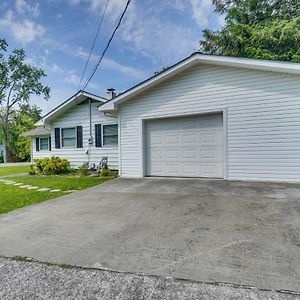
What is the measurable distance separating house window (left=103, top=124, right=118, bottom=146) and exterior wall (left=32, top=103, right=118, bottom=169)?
210mm

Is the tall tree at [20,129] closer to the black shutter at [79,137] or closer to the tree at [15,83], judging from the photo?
the tree at [15,83]

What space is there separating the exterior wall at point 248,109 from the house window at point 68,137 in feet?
19.3

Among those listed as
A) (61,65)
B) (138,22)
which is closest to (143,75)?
(61,65)

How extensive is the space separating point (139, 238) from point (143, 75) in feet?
54.5

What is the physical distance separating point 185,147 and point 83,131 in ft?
20.8

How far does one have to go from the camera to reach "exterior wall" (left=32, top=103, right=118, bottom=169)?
1151 cm

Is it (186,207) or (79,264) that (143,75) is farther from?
(79,264)

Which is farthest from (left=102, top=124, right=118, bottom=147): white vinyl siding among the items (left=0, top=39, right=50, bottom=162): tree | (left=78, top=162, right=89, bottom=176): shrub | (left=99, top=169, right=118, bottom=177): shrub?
(left=0, top=39, right=50, bottom=162): tree

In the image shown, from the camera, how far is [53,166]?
38.0 feet

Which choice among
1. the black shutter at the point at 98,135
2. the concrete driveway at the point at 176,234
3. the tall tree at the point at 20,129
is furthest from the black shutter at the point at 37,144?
the tall tree at the point at 20,129

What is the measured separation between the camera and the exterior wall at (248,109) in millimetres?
6781

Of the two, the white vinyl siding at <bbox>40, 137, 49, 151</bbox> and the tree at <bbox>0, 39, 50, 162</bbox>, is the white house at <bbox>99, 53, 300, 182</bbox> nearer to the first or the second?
the white vinyl siding at <bbox>40, 137, 49, 151</bbox>

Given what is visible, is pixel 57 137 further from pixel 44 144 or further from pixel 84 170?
pixel 44 144

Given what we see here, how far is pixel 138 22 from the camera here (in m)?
8.34
